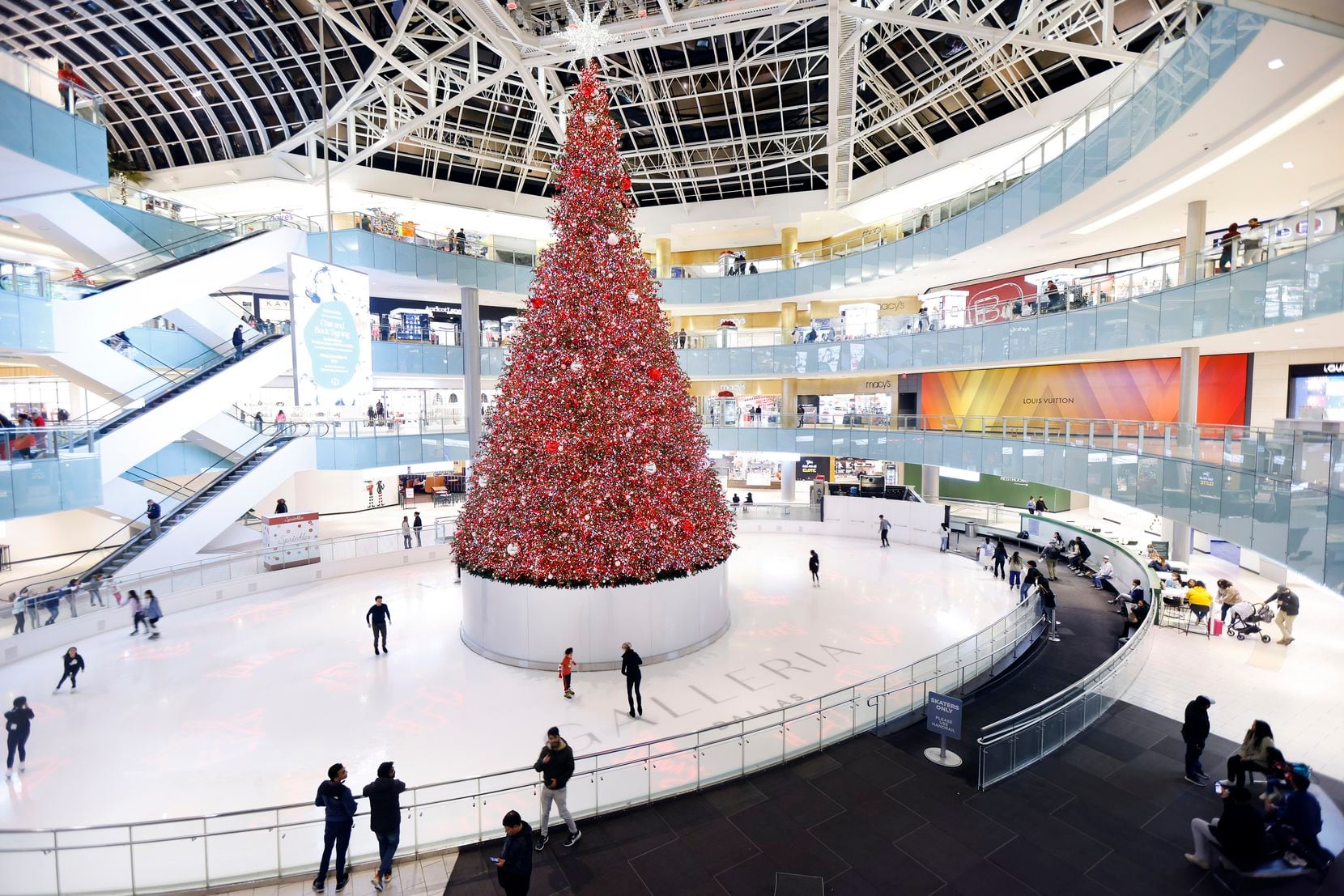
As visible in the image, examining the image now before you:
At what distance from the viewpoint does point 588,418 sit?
12.0 m

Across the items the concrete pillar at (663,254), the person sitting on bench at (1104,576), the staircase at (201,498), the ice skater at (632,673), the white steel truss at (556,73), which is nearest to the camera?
the ice skater at (632,673)

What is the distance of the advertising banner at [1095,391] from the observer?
19062mm

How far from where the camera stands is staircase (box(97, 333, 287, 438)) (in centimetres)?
1495

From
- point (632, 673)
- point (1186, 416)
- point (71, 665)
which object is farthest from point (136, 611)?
point (1186, 416)

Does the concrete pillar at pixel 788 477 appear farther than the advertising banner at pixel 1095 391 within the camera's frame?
Yes

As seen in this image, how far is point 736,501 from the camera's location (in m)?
27.1

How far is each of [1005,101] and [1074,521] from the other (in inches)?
654

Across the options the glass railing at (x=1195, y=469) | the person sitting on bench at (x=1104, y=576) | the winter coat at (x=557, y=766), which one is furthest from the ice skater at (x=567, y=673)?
the person sitting on bench at (x=1104, y=576)

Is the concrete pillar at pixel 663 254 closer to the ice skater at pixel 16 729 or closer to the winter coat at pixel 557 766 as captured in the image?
the ice skater at pixel 16 729

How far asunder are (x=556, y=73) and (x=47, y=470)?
21095 mm

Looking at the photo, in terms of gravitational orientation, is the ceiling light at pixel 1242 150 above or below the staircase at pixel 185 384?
above

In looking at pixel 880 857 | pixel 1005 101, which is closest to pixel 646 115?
pixel 1005 101

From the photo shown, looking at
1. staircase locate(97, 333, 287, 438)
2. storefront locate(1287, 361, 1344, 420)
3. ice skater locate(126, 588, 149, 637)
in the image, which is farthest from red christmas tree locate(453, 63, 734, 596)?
storefront locate(1287, 361, 1344, 420)

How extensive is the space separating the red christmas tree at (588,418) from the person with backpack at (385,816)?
5.89 m
